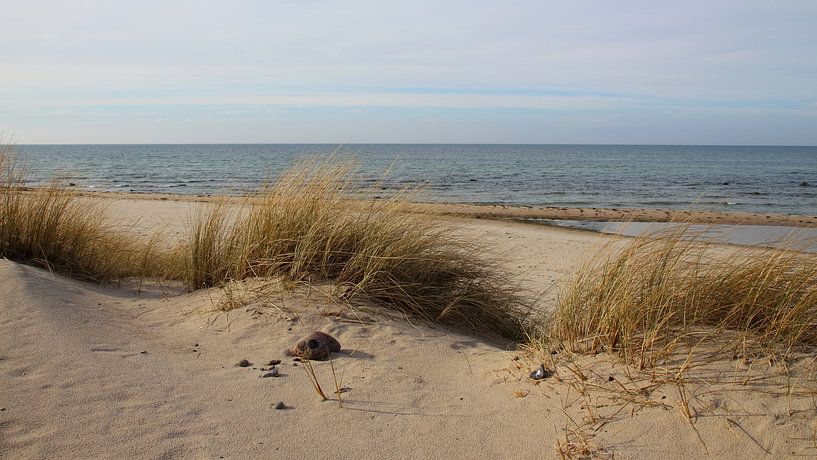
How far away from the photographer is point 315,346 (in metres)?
3.84

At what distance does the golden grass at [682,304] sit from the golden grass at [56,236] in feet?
14.0

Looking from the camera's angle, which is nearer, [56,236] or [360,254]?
[360,254]

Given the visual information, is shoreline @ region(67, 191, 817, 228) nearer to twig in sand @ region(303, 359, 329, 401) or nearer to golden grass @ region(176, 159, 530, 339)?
golden grass @ region(176, 159, 530, 339)

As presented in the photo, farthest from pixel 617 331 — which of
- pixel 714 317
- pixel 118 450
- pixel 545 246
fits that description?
pixel 545 246

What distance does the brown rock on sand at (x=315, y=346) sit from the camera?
382cm

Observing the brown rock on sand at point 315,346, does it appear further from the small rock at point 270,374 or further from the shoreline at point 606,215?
the shoreline at point 606,215

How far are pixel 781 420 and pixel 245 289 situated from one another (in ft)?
11.6

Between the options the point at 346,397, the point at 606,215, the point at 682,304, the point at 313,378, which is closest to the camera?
the point at 346,397

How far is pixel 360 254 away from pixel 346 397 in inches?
58.8

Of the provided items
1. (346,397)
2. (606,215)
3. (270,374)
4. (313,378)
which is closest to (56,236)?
(270,374)

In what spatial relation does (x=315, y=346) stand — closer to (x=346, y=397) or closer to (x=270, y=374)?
(x=270, y=374)

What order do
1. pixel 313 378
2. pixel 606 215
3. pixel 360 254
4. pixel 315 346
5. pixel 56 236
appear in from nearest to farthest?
pixel 313 378
pixel 315 346
pixel 360 254
pixel 56 236
pixel 606 215

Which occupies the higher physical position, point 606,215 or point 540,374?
point 540,374

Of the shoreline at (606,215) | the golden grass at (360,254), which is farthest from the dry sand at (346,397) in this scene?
the shoreline at (606,215)
